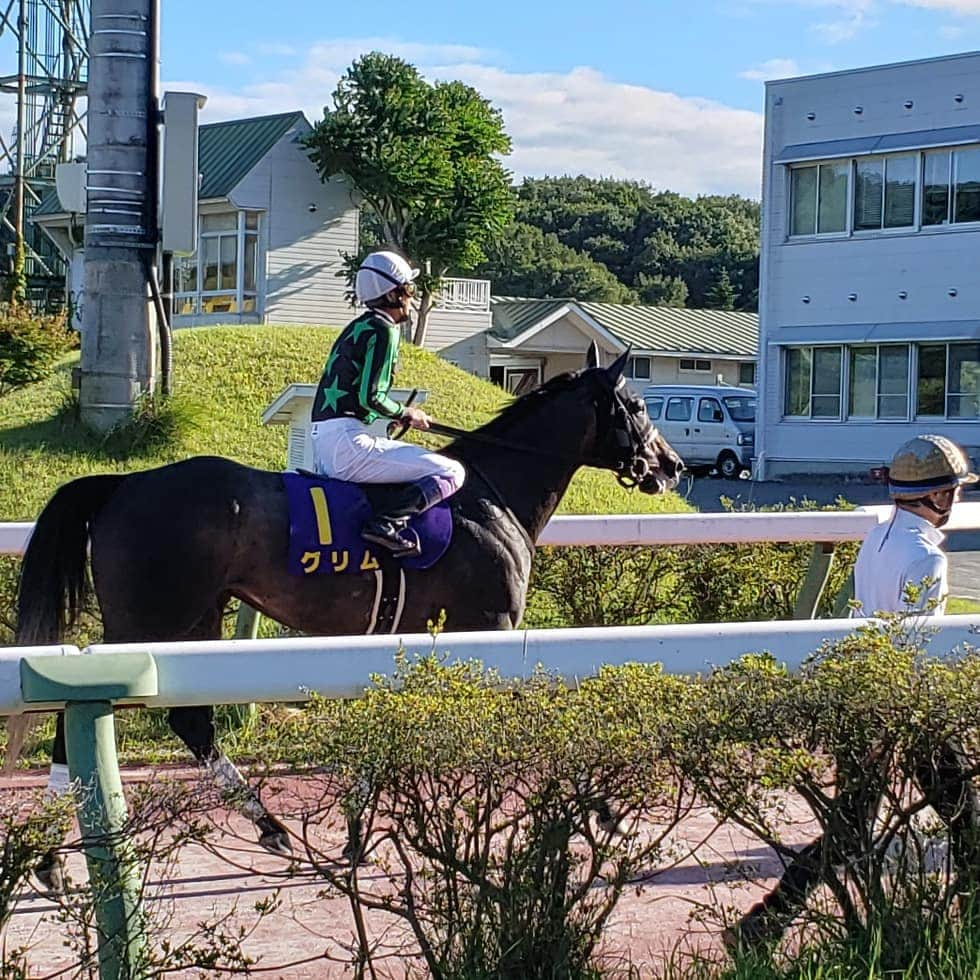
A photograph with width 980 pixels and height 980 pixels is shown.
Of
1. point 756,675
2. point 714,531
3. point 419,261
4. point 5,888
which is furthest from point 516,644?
point 419,261

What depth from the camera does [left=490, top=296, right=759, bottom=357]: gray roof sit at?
45719 mm

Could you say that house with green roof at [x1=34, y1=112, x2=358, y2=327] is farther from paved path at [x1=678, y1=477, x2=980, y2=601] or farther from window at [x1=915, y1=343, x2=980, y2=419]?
window at [x1=915, y1=343, x2=980, y2=419]

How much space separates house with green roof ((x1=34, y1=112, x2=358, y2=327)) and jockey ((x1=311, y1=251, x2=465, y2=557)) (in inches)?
1301

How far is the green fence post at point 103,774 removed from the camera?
10.9 ft

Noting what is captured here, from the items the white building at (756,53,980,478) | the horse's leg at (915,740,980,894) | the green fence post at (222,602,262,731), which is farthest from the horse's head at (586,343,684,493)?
the white building at (756,53,980,478)

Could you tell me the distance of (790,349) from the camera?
3312 centimetres

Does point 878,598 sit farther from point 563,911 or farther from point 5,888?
point 5,888

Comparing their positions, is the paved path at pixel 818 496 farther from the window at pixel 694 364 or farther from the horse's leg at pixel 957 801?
the window at pixel 694 364

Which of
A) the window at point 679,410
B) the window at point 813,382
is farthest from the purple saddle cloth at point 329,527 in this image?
the window at point 679,410

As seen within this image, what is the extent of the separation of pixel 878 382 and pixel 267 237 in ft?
52.6

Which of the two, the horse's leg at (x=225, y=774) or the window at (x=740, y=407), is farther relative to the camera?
the window at (x=740, y=407)

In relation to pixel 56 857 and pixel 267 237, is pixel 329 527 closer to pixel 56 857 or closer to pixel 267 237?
pixel 56 857

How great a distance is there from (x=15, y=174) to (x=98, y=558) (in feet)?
124

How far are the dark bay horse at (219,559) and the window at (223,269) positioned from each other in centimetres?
3317
